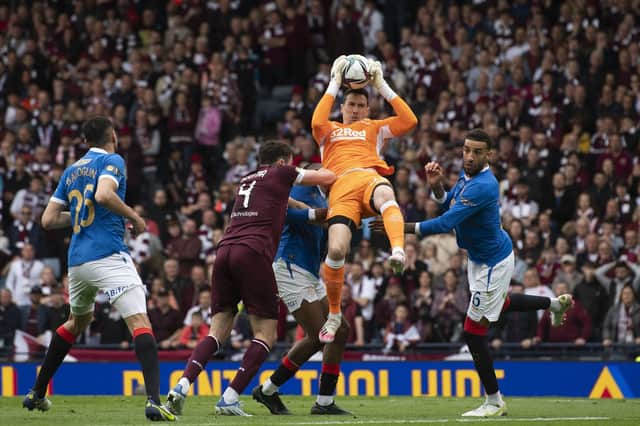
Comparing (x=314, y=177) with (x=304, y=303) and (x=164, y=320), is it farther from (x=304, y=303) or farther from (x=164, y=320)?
(x=164, y=320)

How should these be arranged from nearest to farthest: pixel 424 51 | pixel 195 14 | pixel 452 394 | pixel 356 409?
pixel 356 409 → pixel 452 394 → pixel 424 51 → pixel 195 14

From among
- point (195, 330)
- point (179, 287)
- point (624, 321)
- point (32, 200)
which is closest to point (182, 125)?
point (32, 200)

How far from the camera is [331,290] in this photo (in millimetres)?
11719

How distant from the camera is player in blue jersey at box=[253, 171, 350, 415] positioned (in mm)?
11891

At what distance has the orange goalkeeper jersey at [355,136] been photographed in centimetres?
1225

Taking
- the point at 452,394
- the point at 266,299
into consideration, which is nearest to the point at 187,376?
the point at 266,299

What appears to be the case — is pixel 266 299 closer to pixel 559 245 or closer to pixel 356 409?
pixel 356 409

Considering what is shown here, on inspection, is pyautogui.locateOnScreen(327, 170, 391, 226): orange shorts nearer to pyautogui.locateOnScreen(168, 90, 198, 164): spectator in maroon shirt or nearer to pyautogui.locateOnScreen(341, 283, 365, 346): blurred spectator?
pyautogui.locateOnScreen(341, 283, 365, 346): blurred spectator

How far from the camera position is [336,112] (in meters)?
22.7

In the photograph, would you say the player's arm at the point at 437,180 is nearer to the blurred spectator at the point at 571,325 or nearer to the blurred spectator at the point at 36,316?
the blurred spectator at the point at 571,325

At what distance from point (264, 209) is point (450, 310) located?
323 inches

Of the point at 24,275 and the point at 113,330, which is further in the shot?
the point at 24,275

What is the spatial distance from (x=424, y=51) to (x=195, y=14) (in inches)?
226

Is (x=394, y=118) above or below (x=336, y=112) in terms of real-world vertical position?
below
